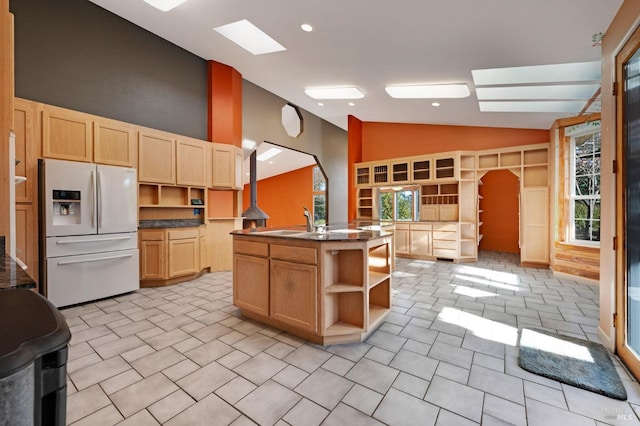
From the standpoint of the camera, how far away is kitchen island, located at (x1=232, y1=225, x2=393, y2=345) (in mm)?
2387

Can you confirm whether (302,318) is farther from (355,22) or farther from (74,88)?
(74,88)

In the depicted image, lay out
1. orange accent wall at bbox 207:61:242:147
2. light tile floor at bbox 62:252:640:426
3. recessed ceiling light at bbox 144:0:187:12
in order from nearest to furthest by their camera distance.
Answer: light tile floor at bbox 62:252:640:426
recessed ceiling light at bbox 144:0:187:12
orange accent wall at bbox 207:61:242:147

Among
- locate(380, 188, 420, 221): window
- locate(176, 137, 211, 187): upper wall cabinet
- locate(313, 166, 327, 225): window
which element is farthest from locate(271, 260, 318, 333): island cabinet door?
locate(313, 166, 327, 225): window

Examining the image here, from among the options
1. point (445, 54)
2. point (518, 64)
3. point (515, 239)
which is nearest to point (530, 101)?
point (518, 64)

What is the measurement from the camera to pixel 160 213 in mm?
4547

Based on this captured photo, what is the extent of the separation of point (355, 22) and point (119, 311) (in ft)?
13.7

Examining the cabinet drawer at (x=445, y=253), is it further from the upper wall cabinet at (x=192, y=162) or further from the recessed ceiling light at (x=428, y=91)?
the upper wall cabinet at (x=192, y=162)

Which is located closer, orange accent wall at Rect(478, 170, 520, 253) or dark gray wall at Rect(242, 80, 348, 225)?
dark gray wall at Rect(242, 80, 348, 225)

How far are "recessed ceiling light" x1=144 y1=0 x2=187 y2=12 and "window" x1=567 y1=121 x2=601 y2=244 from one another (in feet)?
19.8

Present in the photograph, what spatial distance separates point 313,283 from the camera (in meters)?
2.39

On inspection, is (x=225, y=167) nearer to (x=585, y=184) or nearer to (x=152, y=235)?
(x=152, y=235)

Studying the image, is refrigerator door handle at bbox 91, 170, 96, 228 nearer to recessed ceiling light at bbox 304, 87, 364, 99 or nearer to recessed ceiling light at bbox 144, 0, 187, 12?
recessed ceiling light at bbox 144, 0, 187, 12

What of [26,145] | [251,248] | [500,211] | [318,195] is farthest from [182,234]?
[318,195]

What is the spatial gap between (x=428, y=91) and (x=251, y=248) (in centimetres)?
396
